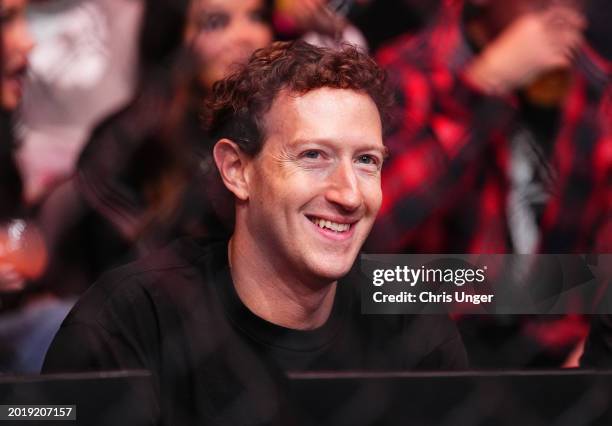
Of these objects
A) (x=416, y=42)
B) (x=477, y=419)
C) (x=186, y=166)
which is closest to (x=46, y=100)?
(x=186, y=166)

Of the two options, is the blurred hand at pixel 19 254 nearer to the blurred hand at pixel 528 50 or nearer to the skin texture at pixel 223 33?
the skin texture at pixel 223 33

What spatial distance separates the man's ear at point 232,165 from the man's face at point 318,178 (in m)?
0.01

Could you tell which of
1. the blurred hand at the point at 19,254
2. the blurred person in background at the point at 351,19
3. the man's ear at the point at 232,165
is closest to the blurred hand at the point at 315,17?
the blurred person in background at the point at 351,19

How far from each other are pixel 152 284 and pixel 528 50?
0.74 metres

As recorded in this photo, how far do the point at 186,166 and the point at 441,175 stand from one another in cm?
43

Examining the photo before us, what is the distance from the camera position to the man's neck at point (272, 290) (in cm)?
166

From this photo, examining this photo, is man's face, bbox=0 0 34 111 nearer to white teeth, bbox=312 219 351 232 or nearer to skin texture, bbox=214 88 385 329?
skin texture, bbox=214 88 385 329

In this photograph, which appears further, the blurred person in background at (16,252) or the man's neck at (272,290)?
the man's neck at (272,290)

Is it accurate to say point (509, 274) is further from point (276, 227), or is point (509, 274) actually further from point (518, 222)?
point (276, 227)

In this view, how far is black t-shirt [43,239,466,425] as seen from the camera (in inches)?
62.1

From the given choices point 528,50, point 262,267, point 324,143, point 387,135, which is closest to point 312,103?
point 324,143

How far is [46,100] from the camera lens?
155cm

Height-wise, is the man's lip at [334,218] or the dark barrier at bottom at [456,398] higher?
the man's lip at [334,218]

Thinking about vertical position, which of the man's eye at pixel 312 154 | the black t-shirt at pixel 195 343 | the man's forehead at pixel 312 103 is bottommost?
the black t-shirt at pixel 195 343
